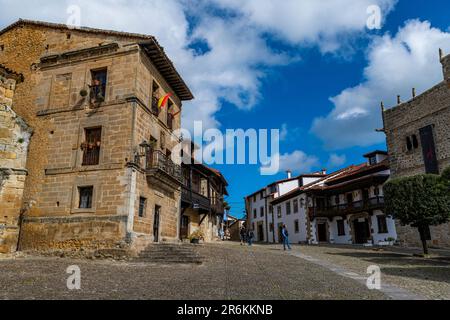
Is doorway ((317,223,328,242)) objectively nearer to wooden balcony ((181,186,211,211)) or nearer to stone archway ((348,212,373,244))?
stone archway ((348,212,373,244))

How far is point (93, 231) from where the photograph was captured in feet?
44.8

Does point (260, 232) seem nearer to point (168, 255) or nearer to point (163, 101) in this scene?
point (163, 101)

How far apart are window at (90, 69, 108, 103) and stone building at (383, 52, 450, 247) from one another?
19755 millimetres

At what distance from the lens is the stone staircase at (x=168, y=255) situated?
12438 millimetres

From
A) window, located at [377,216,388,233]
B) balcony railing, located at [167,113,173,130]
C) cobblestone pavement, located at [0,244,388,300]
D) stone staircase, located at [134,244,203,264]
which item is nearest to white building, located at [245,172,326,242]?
window, located at [377,216,388,233]

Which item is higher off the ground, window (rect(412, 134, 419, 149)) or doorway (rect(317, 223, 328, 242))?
window (rect(412, 134, 419, 149))

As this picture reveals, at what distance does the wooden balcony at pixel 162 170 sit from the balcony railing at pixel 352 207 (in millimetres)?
18800

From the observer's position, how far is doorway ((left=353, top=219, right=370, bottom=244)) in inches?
1194

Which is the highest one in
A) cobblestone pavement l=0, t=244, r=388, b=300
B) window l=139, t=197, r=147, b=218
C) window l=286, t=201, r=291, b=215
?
window l=286, t=201, r=291, b=215

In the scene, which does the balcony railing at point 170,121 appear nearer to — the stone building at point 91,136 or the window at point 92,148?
the stone building at point 91,136

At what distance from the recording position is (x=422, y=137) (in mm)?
23047

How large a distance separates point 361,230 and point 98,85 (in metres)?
26.4

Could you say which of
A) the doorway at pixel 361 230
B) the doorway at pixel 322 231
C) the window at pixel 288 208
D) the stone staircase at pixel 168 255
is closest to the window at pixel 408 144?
the doorway at pixel 361 230
